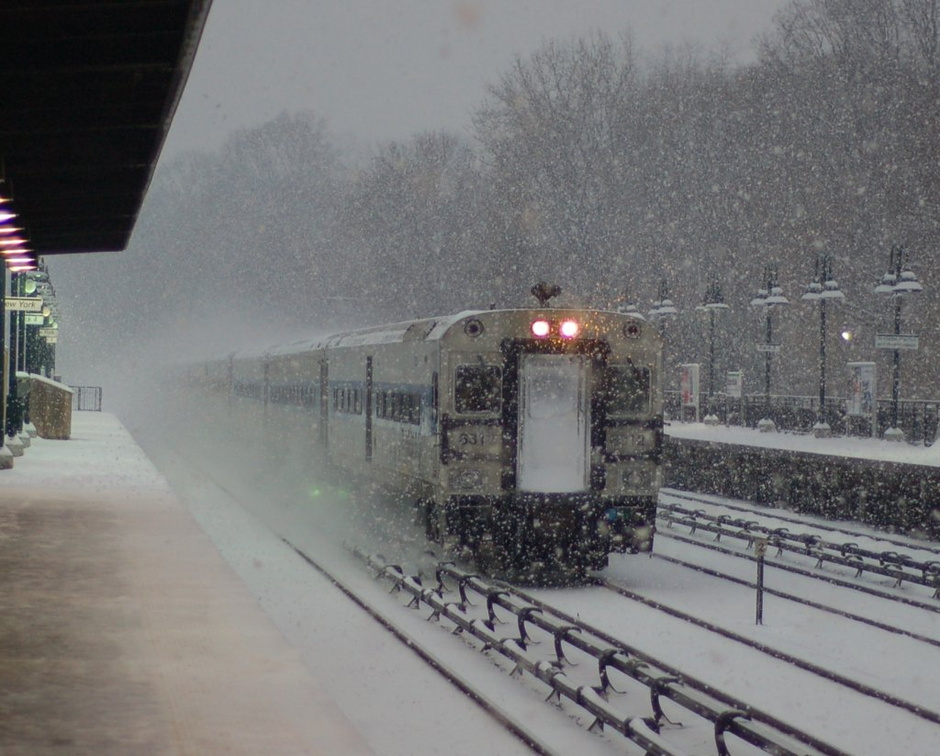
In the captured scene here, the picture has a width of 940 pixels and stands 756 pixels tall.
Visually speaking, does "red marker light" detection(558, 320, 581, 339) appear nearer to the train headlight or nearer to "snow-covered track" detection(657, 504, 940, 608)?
the train headlight

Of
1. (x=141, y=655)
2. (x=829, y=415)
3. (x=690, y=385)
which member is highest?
(x=690, y=385)

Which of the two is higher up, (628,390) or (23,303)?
(23,303)

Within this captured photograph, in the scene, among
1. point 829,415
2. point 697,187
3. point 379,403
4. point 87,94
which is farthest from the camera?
point 697,187

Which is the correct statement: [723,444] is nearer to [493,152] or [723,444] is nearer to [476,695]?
[476,695]

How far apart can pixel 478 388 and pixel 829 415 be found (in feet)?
53.3

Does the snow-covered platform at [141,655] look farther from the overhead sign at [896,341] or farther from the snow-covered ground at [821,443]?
the overhead sign at [896,341]

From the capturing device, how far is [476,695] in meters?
9.37

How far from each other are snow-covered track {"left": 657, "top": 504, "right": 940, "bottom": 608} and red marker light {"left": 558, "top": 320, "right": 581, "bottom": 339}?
2859 mm

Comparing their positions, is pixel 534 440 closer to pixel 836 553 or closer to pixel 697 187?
pixel 836 553

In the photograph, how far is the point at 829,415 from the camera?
28109 millimetres

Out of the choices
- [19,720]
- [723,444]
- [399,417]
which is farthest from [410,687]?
[723,444]

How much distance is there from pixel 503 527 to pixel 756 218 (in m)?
33.2

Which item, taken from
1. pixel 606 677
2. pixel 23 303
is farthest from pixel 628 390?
pixel 23 303

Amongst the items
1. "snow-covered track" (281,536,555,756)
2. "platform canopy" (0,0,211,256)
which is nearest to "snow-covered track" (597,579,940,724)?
"snow-covered track" (281,536,555,756)
